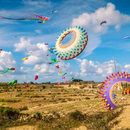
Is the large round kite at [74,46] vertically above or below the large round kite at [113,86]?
above

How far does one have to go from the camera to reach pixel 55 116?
18.8 metres

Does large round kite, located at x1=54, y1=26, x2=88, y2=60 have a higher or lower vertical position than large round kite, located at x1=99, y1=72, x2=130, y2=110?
higher

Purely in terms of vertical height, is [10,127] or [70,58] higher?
[70,58]

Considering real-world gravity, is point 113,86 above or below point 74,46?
below

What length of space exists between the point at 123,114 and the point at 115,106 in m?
2.20

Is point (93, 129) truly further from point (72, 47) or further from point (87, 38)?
point (87, 38)

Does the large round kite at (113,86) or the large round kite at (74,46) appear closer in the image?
the large round kite at (113,86)

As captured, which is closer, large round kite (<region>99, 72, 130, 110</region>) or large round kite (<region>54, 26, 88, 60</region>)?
large round kite (<region>99, 72, 130, 110</region>)

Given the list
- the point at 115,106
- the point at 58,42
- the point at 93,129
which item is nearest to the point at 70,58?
the point at 58,42

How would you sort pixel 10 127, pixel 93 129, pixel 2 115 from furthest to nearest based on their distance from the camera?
1. pixel 2 115
2. pixel 10 127
3. pixel 93 129

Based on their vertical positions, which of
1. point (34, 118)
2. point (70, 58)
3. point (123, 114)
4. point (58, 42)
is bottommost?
point (34, 118)

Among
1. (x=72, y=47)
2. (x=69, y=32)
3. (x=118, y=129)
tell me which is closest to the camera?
(x=118, y=129)

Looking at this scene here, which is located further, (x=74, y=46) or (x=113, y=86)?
(x=74, y=46)

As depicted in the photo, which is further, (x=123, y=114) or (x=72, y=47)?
(x=72, y=47)
